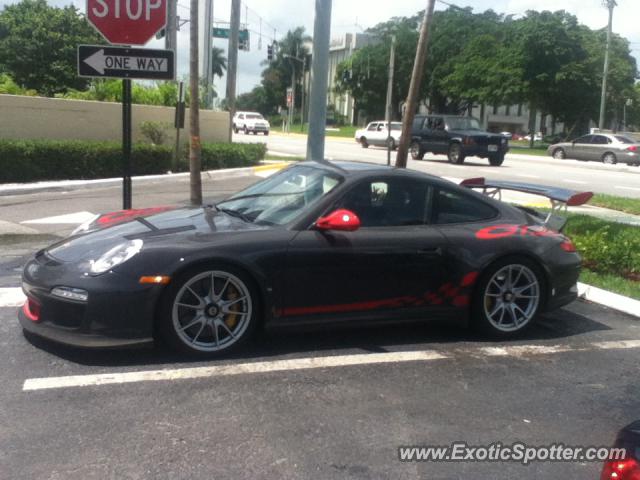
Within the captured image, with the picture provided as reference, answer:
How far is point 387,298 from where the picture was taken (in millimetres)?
5238

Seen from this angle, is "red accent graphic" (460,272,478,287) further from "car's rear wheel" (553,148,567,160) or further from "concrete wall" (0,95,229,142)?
"car's rear wheel" (553,148,567,160)

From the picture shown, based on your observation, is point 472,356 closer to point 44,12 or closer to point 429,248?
A: point 429,248

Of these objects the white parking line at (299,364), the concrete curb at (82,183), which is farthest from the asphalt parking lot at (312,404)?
the concrete curb at (82,183)

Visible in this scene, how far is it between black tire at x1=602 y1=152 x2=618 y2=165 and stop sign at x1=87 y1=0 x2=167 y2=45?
1101 inches

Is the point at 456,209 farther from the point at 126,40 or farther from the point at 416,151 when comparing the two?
the point at 416,151

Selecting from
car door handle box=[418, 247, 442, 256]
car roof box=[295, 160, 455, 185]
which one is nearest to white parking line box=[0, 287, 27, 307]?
car roof box=[295, 160, 455, 185]

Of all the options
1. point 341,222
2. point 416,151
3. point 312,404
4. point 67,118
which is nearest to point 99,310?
point 312,404

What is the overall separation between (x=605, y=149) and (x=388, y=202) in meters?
29.2

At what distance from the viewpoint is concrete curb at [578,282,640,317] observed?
254 inches

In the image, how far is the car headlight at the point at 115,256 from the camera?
4562 mm

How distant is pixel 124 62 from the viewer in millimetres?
7441

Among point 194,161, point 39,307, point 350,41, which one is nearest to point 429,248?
point 39,307

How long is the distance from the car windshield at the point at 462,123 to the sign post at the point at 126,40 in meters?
20.7

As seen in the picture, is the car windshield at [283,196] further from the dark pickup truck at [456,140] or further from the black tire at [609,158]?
the black tire at [609,158]
